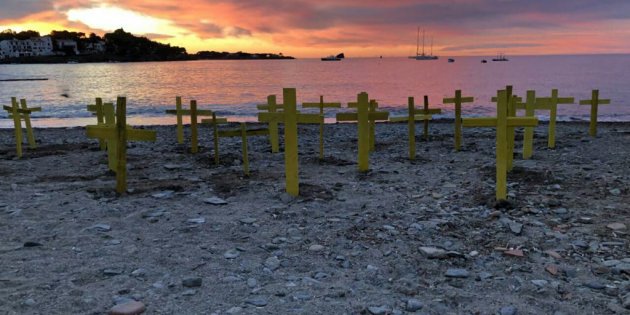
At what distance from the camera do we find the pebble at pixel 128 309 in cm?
449

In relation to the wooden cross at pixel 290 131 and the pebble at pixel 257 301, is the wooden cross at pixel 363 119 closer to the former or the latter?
the wooden cross at pixel 290 131

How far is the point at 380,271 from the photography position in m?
5.59

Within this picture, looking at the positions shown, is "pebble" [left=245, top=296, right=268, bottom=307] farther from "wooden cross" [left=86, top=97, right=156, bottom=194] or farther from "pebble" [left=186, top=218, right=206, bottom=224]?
"wooden cross" [left=86, top=97, right=156, bottom=194]

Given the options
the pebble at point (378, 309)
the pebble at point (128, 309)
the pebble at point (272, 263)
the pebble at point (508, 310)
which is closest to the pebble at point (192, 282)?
the pebble at point (128, 309)

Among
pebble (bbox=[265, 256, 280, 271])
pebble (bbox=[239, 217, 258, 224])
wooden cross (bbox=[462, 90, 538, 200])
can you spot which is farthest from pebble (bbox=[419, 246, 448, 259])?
pebble (bbox=[239, 217, 258, 224])

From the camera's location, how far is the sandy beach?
16.0 ft

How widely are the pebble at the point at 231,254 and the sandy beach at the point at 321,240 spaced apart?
3 centimetres

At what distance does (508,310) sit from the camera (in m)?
4.55

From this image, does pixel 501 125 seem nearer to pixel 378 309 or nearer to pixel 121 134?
pixel 378 309

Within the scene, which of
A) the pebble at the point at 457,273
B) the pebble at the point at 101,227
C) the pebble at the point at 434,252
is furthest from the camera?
the pebble at the point at 101,227

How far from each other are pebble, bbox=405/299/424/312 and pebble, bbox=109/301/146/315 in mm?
2528

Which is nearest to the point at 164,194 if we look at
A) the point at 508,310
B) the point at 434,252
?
the point at 434,252

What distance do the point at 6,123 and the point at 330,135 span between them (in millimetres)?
21141

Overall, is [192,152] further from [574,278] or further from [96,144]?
[574,278]
